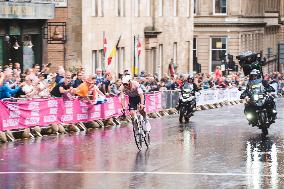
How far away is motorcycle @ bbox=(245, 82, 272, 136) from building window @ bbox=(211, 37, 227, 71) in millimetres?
60682

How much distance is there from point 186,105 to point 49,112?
7.69 m

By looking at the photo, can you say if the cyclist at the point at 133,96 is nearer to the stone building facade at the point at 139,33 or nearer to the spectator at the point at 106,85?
the spectator at the point at 106,85

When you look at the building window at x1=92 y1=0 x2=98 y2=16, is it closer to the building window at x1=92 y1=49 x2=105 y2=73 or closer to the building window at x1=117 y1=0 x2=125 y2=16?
the building window at x1=92 y1=49 x2=105 y2=73

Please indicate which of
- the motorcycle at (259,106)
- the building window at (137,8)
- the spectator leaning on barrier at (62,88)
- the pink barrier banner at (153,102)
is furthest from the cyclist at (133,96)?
the building window at (137,8)

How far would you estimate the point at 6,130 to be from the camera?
25.7 metres

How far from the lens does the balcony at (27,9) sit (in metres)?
37.3

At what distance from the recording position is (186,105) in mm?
34594

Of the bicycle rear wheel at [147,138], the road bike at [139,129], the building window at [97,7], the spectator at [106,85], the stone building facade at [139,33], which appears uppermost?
the building window at [97,7]

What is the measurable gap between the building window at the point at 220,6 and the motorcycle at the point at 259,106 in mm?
63433

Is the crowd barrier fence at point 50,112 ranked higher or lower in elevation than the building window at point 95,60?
lower

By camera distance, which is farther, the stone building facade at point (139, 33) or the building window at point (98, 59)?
the building window at point (98, 59)

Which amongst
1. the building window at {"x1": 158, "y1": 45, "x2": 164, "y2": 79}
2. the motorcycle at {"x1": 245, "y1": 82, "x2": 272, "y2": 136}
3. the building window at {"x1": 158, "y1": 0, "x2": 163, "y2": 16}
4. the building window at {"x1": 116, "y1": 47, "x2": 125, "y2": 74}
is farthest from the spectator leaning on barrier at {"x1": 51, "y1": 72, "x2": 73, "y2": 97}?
the building window at {"x1": 158, "y1": 0, "x2": 163, "y2": 16}

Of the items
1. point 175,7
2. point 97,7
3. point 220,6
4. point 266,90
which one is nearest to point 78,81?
point 266,90

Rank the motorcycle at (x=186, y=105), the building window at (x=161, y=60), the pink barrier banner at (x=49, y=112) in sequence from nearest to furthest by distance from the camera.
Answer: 1. the pink barrier banner at (x=49, y=112)
2. the motorcycle at (x=186, y=105)
3. the building window at (x=161, y=60)
